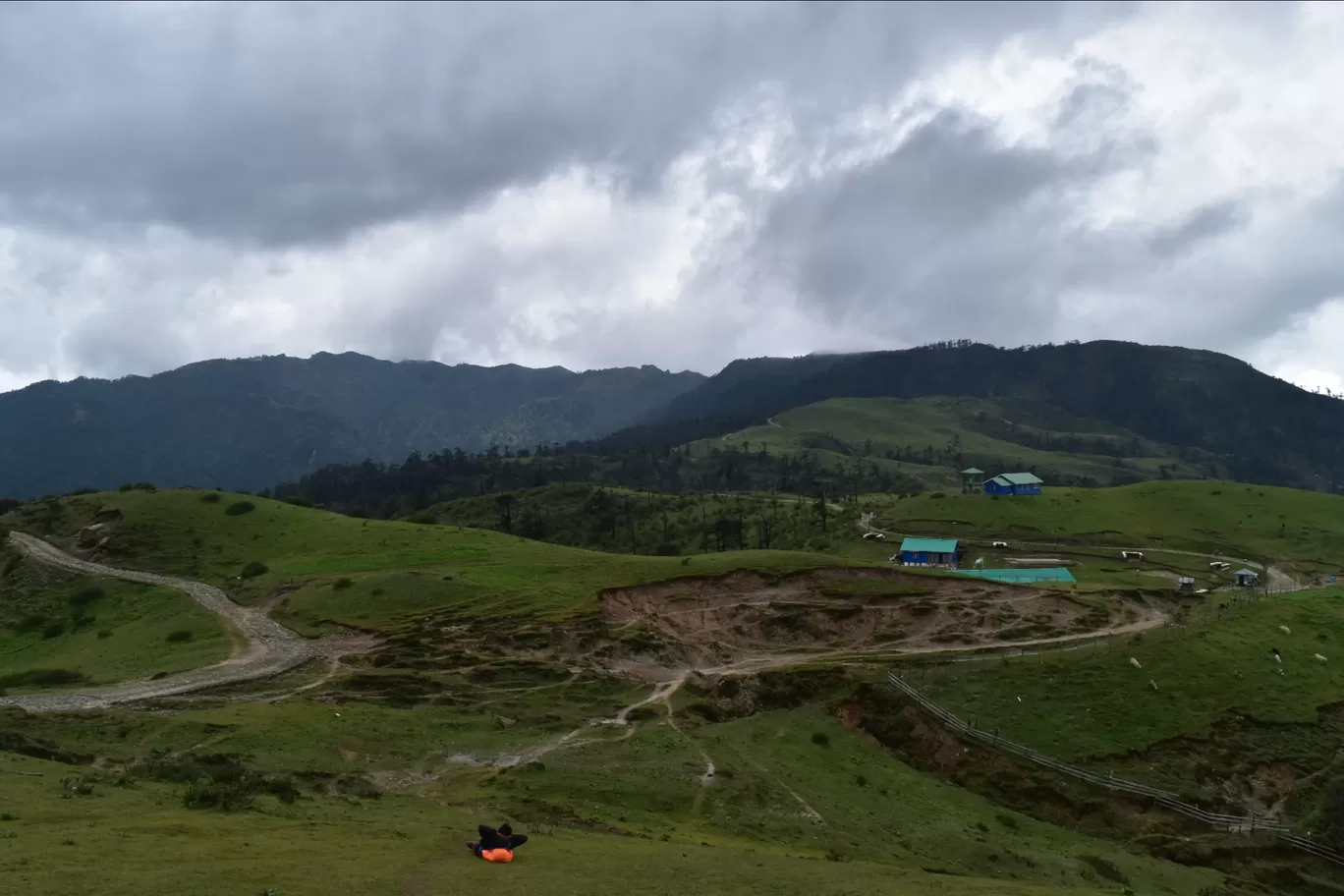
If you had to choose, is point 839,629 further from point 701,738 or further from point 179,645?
point 179,645

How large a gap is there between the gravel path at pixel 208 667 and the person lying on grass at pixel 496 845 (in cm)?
3169

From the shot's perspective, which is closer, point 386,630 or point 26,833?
point 26,833

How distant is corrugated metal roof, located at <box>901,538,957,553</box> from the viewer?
133 m

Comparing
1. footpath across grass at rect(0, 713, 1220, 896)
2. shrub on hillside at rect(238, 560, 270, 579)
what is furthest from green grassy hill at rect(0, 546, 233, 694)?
footpath across grass at rect(0, 713, 1220, 896)

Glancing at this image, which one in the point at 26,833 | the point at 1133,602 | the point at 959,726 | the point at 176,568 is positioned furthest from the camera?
the point at 176,568

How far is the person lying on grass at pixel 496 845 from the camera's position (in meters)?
26.8

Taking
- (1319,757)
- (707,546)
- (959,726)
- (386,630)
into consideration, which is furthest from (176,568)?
(707,546)

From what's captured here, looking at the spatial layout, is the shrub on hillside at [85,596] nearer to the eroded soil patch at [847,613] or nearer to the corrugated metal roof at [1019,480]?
the eroded soil patch at [847,613]

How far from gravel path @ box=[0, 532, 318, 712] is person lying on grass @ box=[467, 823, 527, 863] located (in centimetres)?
3169

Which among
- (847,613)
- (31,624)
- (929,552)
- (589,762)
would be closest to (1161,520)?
(929,552)

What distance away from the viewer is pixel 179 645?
65562 mm

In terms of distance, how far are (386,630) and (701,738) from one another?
28634mm

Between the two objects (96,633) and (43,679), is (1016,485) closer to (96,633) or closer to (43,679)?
(96,633)

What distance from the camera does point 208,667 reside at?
57.5m
